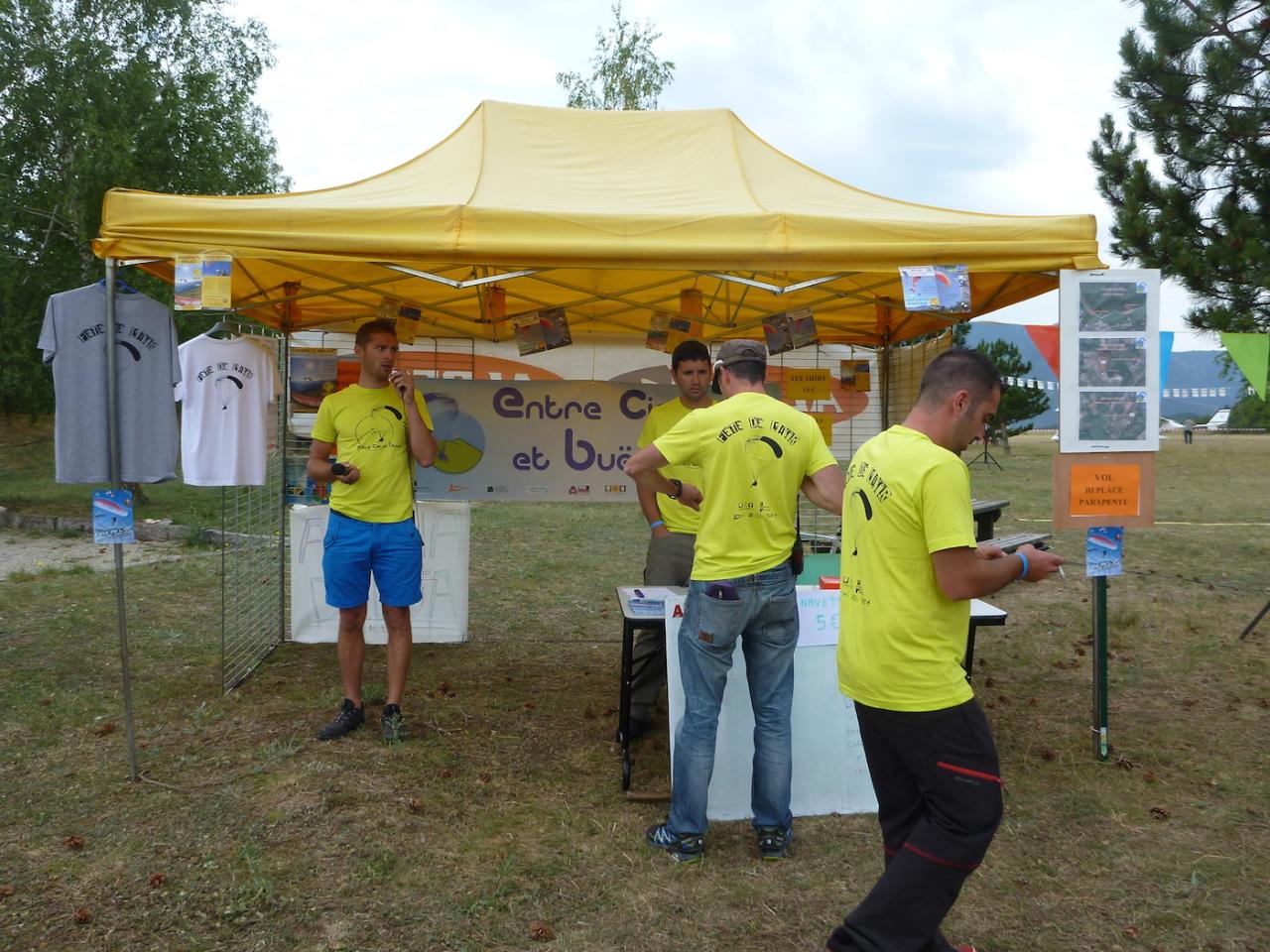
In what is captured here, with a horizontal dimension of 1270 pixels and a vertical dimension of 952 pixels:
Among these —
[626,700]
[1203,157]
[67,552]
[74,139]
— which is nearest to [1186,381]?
[1203,157]

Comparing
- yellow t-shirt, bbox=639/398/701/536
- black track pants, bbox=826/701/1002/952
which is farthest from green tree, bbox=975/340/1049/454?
black track pants, bbox=826/701/1002/952

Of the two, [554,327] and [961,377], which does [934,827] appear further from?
[554,327]

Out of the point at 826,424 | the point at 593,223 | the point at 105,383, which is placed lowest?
the point at 826,424

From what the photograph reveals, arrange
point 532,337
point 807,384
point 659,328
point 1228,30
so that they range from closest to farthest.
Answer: point 532,337, point 659,328, point 807,384, point 1228,30

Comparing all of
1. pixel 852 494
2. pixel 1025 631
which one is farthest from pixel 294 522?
pixel 1025 631

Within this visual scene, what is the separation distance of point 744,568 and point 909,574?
0.93 meters

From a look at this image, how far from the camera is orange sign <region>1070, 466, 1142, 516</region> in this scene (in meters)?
3.95

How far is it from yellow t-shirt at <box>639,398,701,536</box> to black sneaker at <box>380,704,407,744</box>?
5.06 ft

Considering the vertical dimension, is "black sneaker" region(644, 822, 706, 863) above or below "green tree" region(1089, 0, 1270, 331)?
below

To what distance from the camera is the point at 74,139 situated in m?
13.5

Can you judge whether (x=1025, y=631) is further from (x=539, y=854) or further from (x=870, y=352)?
(x=539, y=854)

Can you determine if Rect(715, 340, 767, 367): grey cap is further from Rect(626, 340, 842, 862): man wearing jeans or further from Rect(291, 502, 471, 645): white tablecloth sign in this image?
Rect(291, 502, 471, 645): white tablecloth sign

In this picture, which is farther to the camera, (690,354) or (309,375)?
(309,375)

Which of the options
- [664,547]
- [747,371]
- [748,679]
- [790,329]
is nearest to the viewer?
[747,371]
